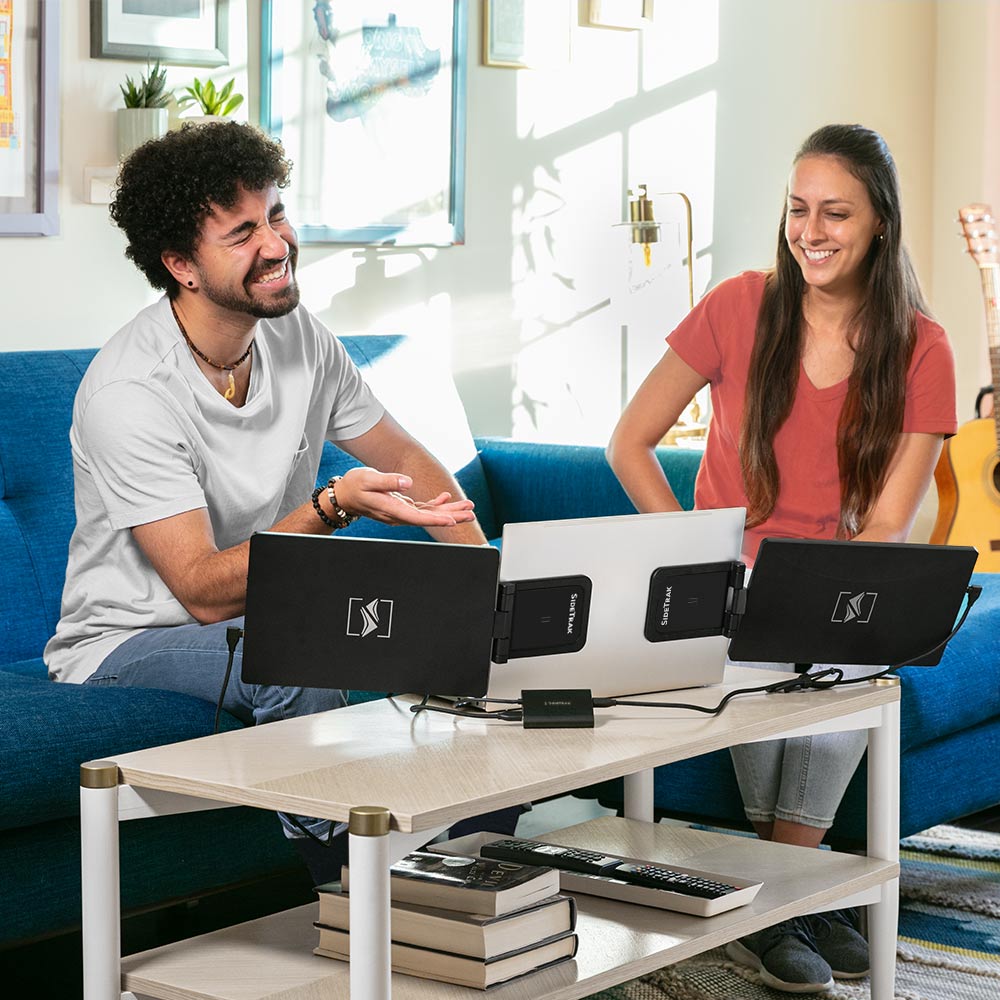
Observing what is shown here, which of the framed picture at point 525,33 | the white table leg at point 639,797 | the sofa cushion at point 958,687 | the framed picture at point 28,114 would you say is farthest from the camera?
the framed picture at point 525,33

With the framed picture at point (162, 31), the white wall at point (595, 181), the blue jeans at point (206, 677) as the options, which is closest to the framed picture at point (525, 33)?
the white wall at point (595, 181)

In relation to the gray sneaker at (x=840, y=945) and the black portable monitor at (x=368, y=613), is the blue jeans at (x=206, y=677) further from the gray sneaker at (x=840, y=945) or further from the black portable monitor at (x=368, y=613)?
the gray sneaker at (x=840, y=945)

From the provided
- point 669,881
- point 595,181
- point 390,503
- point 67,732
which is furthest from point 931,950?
point 595,181

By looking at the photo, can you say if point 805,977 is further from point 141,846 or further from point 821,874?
point 141,846

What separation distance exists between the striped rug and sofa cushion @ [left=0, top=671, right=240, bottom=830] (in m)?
0.72

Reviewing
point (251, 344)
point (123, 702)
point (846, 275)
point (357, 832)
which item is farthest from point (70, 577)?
point (846, 275)

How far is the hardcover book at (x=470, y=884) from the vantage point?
63.4 inches

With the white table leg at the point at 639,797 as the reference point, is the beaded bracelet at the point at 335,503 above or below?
above

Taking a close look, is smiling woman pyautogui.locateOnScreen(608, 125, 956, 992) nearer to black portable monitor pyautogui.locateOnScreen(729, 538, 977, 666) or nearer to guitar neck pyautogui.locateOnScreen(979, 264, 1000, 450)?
black portable monitor pyautogui.locateOnScreen(729, 538, 977, 666)

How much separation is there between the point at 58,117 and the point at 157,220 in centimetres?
82

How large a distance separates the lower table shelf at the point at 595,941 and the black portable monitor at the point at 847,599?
28 cm

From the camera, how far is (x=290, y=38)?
3.41 metres

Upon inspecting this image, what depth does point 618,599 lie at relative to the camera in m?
1.75

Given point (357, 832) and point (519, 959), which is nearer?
point (357, 832)
